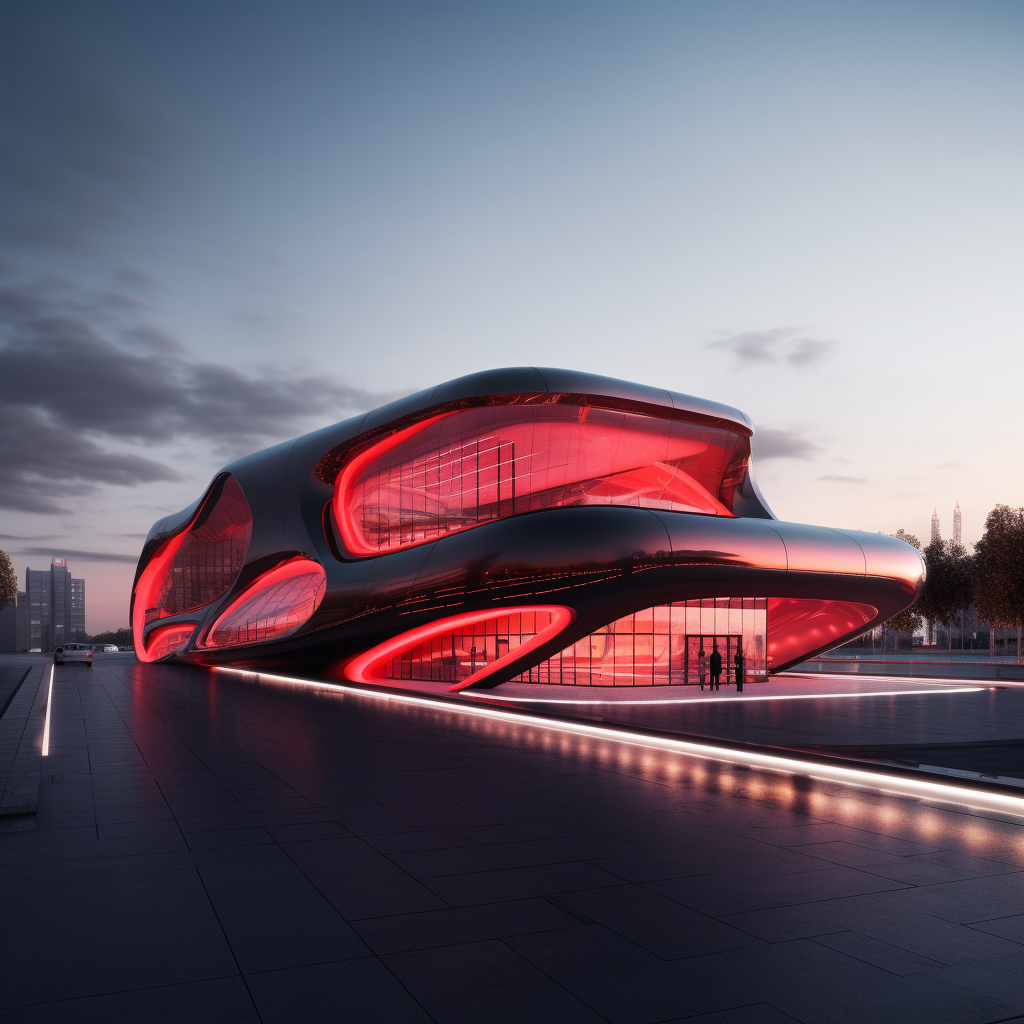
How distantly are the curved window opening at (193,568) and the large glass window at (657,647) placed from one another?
26.4 metres

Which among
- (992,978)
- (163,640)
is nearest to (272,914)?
(992,978)

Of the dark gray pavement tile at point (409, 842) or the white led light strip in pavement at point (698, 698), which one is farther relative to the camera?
the white led light strip in pavement at point (698, 698)

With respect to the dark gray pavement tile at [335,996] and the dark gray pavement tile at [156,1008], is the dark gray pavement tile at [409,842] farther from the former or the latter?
the dark gray pavement tile at [156,1008]

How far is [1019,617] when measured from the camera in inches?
2360

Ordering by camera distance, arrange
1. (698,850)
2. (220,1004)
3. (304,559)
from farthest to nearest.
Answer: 1. (304,559)
2. (698,850)
3. (220,1004)

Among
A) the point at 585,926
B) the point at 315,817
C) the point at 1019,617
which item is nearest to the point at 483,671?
the point at 315,817

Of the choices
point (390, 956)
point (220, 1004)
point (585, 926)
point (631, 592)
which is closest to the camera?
point (220, 1004)

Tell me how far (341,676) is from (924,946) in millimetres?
29097

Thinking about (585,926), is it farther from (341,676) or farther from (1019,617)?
(1019,617)

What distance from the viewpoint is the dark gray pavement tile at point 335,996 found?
4137 mm

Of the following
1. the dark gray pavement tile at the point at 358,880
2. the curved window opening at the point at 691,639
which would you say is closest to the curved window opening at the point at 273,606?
the curved window opening at the point at 691,639

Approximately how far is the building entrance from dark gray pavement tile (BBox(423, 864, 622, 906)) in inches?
1061

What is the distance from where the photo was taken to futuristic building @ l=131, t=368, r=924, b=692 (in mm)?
25703

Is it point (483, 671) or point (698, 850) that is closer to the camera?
point (698, 850)
